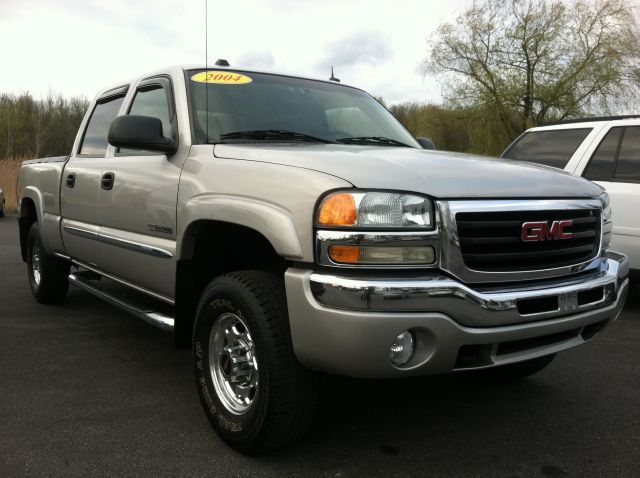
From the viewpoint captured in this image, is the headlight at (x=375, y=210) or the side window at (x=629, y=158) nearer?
the headlight at (x=375, y=210)

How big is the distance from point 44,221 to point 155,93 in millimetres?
1998

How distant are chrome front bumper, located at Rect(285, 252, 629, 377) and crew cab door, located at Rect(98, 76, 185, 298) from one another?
1.19 m

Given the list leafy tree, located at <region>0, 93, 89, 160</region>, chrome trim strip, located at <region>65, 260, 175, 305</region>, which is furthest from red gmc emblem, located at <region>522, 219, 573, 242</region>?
leafy tree, located at <region>0, 93, 89, 160</region>

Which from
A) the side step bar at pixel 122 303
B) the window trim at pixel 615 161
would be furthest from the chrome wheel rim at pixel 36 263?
the window trim at pixel 615 161

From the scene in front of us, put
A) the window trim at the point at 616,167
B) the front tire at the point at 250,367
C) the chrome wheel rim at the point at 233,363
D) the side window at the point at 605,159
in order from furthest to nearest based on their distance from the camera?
the side window at the point at 605,159
the window trim at the point at 616,167
the chrome wheel rim at the point at 233,363
the front tire at the point at 250,367

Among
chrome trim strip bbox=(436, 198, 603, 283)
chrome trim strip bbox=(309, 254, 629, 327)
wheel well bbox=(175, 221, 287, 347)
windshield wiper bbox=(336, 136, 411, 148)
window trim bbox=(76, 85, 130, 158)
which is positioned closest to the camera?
chrome trim strip bbox=(309, 254, 629, 327)

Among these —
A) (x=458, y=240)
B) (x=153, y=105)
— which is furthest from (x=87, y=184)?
(x=458, y=240)

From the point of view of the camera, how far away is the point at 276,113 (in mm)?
3555

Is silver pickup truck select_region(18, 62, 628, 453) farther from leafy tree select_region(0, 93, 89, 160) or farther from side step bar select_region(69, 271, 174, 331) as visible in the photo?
leafy tree select_region(0, 93, 89, 160)

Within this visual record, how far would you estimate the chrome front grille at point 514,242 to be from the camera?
2.38 metres

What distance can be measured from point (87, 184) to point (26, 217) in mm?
1989

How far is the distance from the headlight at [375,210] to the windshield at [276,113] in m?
1.17

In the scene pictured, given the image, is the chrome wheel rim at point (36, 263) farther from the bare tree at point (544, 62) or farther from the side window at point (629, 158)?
the bare tree at point (544, 62)

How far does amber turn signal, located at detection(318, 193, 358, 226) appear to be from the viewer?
228 centimetres
